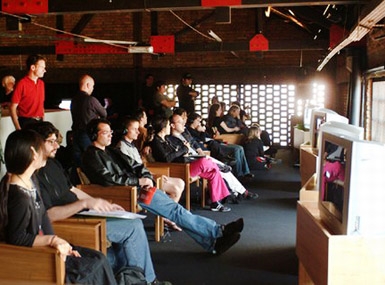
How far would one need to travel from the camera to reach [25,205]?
8.36 feet

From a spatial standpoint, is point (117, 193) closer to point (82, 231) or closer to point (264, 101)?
point (82, 231)


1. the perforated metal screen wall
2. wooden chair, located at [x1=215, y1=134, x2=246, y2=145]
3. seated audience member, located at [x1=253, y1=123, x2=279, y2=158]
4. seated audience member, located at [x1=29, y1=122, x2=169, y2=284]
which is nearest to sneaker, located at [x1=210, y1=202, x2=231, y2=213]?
seated audience member, located at [x1=29, y1=122, x2=169, y2=284]

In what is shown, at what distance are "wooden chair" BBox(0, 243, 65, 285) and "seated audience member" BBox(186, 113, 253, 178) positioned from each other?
225 inches

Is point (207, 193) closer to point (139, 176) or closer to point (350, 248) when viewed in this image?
point (139, 176)

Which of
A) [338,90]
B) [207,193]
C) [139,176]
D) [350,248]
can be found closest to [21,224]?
[350,248]

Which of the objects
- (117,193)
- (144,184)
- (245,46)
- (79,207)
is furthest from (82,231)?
(245,46)

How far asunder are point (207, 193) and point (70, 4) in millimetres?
2868

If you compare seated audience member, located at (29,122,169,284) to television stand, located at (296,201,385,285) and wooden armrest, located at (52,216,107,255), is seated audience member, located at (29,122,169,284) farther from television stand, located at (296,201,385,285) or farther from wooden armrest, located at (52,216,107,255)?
television stand, located at (296,201,385,285)

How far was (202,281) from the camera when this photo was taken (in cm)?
388

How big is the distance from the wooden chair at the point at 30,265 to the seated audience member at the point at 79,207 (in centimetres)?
61

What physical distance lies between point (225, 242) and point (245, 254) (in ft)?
0.85

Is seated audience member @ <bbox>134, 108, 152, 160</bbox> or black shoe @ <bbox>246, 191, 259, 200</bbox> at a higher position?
seated audience member @ <bbox>134, 108, 152, 160</bbox>

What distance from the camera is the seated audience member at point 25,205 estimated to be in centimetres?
253

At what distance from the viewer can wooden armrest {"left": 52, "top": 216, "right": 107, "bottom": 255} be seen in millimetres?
3057
